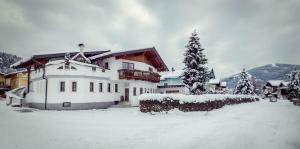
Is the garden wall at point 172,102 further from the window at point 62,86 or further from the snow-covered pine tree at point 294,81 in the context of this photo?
the snow-covered pine tree at point 294,81

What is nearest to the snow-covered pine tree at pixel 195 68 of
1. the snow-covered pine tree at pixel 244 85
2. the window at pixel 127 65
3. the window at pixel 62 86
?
the window at pixel 127 65

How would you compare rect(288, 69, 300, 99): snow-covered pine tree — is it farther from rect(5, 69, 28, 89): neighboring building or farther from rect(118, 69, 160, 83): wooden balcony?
rect(5, 69, 28, 89): neighboring building

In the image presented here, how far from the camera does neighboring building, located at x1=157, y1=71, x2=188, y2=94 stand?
48.3 metres

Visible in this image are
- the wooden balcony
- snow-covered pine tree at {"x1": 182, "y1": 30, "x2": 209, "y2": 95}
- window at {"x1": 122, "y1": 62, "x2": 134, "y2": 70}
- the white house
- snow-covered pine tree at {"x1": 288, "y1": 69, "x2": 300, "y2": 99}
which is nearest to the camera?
the white house

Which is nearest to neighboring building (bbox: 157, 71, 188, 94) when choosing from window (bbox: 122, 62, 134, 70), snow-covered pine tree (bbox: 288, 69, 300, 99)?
window (bbox: 122, 62, 134, 70)

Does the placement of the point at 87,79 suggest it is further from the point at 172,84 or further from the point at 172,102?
the point at 172,84

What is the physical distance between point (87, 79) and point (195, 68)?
14507 mm

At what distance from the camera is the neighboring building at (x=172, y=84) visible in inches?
1903

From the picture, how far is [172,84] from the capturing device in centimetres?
5019

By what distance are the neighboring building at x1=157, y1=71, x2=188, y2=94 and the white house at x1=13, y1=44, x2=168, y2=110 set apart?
11567 millimetres

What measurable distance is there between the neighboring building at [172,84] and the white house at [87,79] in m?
11.6

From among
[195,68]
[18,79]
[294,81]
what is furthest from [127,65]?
[294,81]

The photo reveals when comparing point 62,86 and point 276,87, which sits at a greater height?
point 62,86

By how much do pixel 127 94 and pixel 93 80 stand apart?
7.03 m
